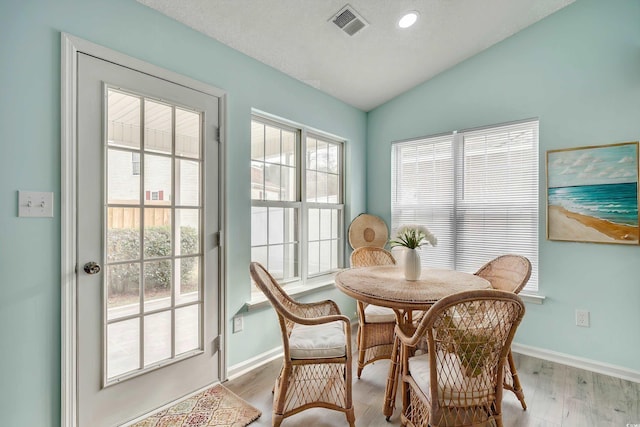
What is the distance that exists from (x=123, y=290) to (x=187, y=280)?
0.39 m

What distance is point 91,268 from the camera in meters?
1.68

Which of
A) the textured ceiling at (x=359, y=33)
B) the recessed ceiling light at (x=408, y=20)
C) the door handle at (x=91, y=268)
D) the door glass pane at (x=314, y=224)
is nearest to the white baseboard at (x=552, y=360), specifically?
the door glass pane at (x=314, y=224)

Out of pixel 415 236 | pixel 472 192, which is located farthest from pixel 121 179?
pixel 472 192

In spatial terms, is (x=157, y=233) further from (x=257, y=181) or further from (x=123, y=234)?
(x=257, y=181)

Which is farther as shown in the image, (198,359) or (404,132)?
(404,132)

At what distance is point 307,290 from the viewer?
113 inches

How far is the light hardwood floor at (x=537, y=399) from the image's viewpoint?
72.9 inches

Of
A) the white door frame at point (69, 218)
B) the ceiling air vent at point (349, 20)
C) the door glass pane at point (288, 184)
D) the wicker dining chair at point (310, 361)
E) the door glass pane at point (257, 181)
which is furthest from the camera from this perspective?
the door glass pane at point (288, 184)

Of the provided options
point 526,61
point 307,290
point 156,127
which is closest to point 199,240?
→ point 156,127

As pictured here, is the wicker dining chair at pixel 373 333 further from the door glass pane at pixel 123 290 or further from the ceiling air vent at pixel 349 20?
the ceiling air vent at pixel 349 20

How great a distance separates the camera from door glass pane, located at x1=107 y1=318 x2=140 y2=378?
1.78m

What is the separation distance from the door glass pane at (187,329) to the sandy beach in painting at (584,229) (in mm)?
3015

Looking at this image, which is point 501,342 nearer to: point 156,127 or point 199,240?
point 199,240

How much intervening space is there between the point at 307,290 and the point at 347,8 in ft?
7.68
